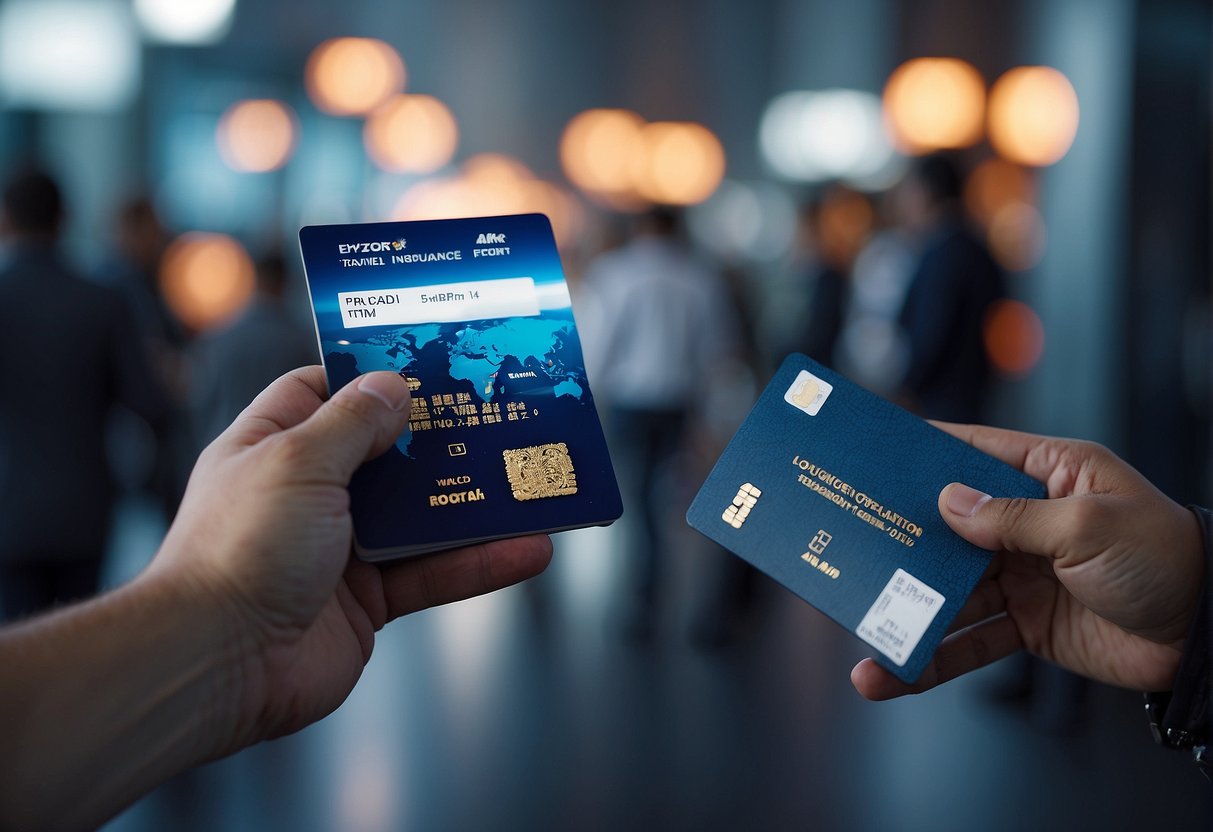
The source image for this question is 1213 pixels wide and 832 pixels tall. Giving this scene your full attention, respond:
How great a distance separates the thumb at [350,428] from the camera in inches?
44.8

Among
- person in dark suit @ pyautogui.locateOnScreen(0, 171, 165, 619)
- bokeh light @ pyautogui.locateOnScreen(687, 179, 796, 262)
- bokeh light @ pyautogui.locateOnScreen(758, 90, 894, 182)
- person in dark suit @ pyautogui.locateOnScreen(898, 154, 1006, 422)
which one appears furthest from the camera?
bokeh light @ pyautogui.locateOnScreen(687, 179, 796, 262)

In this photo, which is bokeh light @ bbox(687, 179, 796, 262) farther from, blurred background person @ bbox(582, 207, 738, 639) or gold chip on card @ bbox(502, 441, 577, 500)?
gold chip on card @ bbox(502, 441, 577, 500)

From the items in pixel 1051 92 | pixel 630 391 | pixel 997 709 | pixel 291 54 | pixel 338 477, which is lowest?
pixel 997 709

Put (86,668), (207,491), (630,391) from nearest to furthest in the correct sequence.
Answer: (86,668)
(207,491)
(630,391)

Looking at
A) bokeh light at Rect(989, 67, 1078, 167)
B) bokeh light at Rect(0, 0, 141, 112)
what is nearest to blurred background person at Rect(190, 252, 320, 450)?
bokeh light at Rect(989, 67, 1078, 167)

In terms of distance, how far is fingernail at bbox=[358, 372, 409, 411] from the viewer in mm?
1183

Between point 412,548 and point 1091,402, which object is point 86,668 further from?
point 1091,402

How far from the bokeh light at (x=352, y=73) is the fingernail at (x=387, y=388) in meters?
5.59

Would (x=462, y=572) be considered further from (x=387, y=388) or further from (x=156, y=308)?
(x=156, y=308)

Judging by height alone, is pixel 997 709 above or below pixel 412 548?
below

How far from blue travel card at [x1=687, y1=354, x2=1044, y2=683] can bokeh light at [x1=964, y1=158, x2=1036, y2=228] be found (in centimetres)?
847

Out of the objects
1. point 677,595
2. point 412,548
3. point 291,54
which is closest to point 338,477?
point 412,548

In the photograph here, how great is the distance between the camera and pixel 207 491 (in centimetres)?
115

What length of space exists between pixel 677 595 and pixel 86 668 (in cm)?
408
